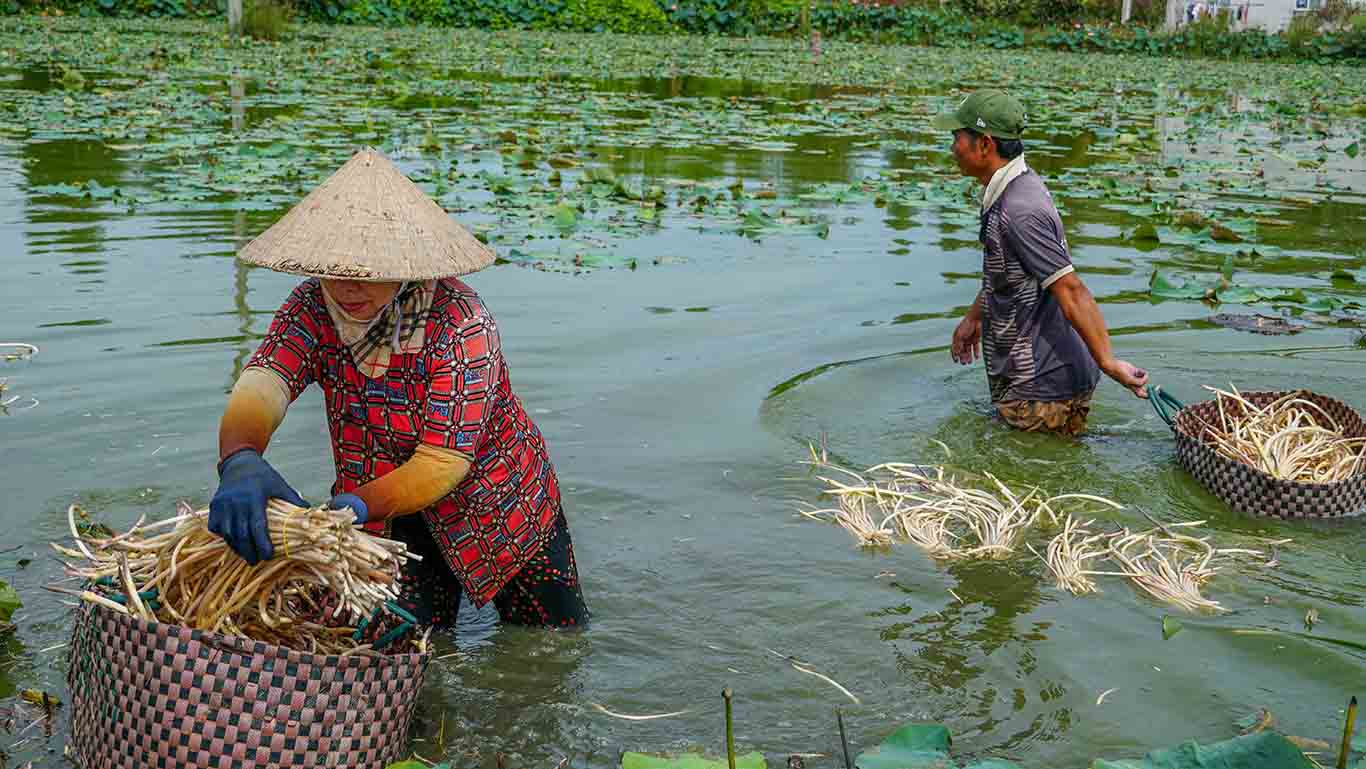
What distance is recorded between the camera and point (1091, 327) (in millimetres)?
4906

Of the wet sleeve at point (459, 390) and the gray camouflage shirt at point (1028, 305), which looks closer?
the wet sleeve at point (459, 390)

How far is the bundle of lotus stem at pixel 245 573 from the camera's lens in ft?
8.41

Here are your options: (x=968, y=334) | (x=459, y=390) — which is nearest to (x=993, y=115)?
(x=968, y=334)

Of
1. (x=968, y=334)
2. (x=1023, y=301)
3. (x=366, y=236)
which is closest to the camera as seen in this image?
(x=366, y=236)

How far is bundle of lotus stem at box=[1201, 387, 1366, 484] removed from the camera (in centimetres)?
462

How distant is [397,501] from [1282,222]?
861 cm

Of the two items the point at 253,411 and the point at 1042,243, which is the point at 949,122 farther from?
the point at 253,411

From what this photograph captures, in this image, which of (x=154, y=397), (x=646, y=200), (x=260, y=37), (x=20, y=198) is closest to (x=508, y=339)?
(x=154, y=397)

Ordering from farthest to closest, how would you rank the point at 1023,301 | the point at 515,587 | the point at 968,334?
the point at 968,334
the point at 1023,301
the point at 515,587

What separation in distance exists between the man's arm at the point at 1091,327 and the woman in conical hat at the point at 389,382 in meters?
2.50

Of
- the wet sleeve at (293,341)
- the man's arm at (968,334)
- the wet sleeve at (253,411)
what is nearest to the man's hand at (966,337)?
the man's arm at (968,334)

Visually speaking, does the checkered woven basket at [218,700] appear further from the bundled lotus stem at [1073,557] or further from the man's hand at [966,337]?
the man's hand at [966,337]

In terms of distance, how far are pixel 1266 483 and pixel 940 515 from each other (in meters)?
1.10

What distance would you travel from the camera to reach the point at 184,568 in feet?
8.72
